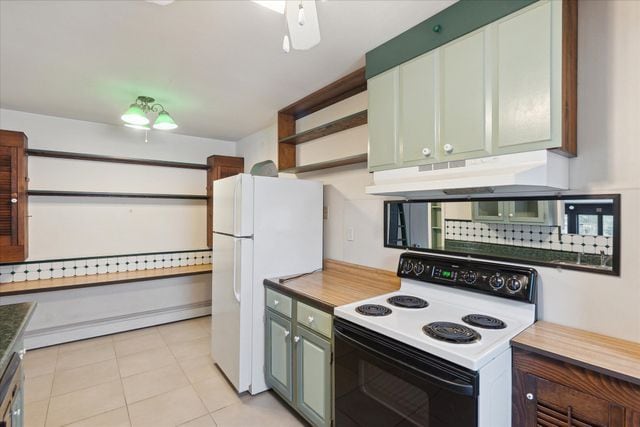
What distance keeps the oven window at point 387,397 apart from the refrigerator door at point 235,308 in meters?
0.92

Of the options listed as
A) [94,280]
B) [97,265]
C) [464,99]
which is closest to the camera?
[464,99]

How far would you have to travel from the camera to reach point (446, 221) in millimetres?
1872

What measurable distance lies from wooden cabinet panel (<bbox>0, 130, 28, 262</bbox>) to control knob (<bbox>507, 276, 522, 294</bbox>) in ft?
13.0

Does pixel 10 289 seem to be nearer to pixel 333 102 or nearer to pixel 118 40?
pixel 118 40

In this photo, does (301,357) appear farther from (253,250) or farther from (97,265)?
(97,265)

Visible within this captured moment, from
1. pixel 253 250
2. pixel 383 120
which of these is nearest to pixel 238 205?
pixel 253 250

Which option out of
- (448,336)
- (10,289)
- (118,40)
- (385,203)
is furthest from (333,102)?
(10,289)

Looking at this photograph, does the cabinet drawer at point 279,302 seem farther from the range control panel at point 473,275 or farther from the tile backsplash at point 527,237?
the tile backsplash at point 527,237

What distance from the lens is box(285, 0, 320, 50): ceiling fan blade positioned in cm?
109

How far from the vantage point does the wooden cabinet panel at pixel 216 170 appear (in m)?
4.05

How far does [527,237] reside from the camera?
1545 millimetres

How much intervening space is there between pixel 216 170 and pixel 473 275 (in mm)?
3330

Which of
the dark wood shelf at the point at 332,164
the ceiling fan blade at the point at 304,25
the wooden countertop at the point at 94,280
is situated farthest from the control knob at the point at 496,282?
the wooden countertop at the point at 94,280

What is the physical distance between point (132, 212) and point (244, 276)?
7.65 ft
